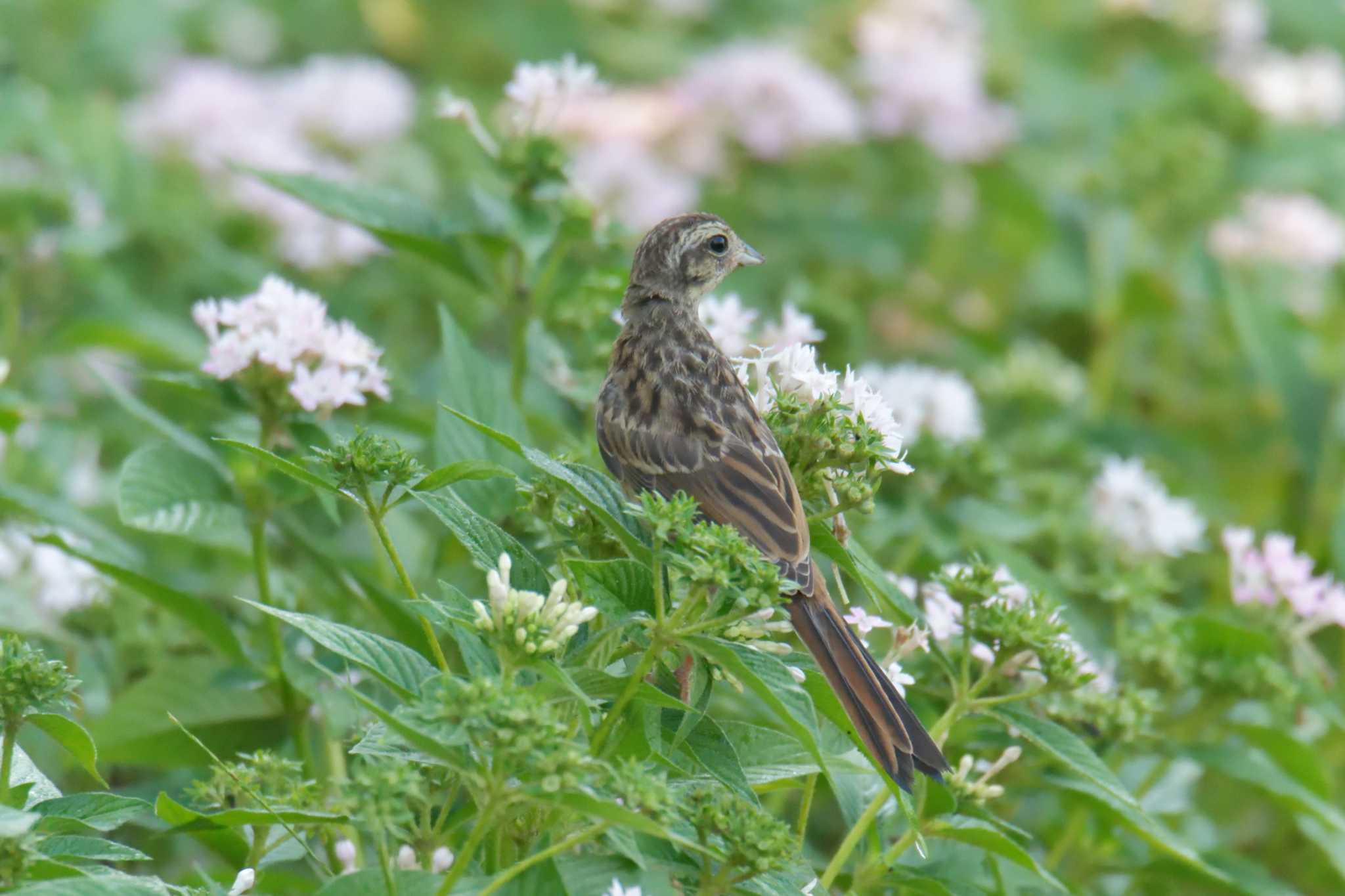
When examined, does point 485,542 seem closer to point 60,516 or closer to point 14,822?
point 14,822

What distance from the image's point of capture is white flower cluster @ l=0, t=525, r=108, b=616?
262 centimetres

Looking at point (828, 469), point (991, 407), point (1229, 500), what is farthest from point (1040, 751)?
point (1229, 500)

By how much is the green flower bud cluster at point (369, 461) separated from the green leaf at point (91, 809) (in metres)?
0.43

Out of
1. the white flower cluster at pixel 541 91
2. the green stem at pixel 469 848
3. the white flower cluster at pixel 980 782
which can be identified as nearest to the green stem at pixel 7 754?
the green stem at pixel 469 848

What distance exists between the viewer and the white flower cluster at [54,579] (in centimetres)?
262

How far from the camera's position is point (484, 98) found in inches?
236

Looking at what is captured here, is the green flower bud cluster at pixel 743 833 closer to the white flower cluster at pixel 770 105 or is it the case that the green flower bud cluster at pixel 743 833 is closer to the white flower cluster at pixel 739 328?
the white flower cluster at pixel 739 328

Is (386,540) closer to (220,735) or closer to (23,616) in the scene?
(220,735)

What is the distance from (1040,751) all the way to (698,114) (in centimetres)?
328

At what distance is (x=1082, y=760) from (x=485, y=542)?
837 mm

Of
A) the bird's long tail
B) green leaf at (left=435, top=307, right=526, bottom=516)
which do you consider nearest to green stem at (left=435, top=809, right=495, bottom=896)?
the bird's long tail

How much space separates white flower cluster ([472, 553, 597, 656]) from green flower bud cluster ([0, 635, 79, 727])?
0.49m

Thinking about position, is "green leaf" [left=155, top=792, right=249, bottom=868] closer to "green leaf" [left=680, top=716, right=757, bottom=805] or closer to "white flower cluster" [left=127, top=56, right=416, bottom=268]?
"green leaf" [left=680, top=716, right=757, bottom=805]

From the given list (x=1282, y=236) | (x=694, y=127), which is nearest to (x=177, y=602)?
(x=694, y=127)
